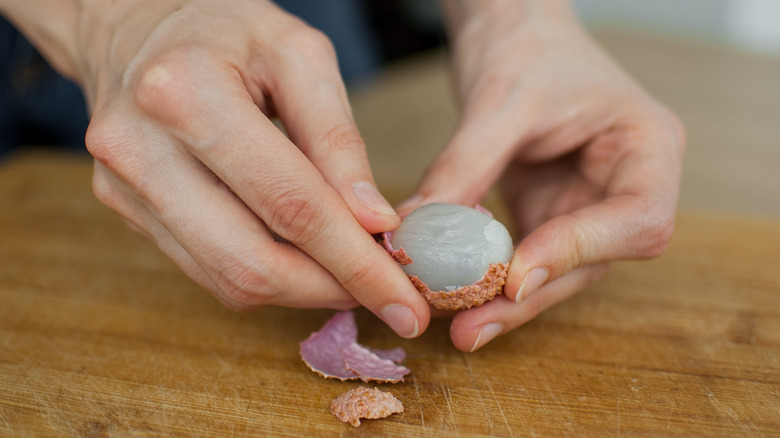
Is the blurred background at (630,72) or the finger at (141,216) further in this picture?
the blurred background at (630,72)

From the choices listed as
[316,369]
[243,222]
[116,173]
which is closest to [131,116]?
[116,173]

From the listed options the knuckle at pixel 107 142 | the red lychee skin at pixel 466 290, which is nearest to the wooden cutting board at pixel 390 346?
the red lychee skin at pixel 466 290

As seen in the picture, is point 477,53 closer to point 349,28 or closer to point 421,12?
point 349,28

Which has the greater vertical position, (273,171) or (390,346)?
(273,171)

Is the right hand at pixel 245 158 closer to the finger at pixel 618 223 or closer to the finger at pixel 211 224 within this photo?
the finger at pixel 211 224

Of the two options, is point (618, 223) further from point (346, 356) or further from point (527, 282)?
point (346, 356)

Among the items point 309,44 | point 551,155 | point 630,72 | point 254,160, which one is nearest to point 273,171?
point 254,160
